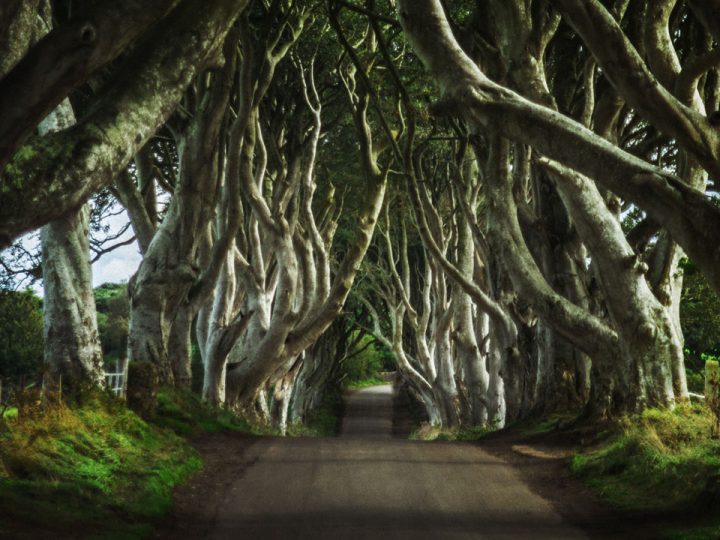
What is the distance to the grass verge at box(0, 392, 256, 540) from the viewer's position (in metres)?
7.00

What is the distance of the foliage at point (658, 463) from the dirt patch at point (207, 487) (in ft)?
13.1

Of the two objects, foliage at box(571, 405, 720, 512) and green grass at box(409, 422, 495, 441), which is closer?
foliage at box(571, 405, 720, 512)

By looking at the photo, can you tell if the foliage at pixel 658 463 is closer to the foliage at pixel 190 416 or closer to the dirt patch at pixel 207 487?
the dirt patch at pixel 207 487

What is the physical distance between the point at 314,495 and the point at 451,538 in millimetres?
2230

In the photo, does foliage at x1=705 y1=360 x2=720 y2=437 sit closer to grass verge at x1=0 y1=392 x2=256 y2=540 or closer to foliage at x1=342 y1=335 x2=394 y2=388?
grass verge at x1=0 y1=392 x2=256 y2=540

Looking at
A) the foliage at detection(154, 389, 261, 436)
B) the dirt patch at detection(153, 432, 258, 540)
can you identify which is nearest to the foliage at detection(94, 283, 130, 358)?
the foliage at detection(154, 389, 261, 436)

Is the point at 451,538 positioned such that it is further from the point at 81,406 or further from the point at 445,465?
the point at 81,406

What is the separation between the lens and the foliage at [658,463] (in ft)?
27.4

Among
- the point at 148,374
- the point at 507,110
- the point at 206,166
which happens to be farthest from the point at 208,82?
the point at 507,110

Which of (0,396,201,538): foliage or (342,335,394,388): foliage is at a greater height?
(342,335,394,388): foliage

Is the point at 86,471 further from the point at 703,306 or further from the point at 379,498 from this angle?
the point at 703,306

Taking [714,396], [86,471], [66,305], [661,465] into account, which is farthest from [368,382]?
[86,471]

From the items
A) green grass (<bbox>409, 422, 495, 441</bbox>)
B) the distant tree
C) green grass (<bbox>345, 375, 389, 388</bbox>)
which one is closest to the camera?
green grass (<bbox>409, 422, 495, 441</bbox>)

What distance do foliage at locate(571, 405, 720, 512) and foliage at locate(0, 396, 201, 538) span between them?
15.2 feet
